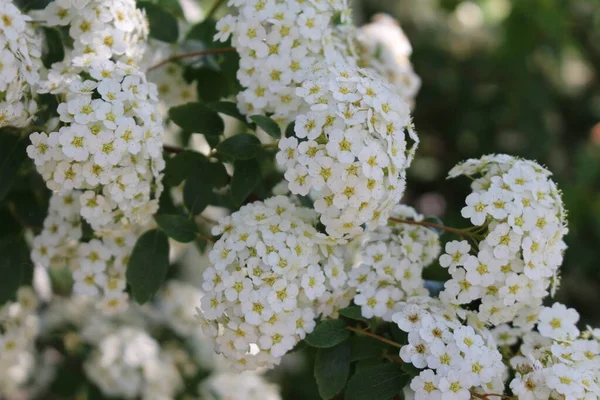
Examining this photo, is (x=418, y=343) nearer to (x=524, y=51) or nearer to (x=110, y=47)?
(x=110, y=47)

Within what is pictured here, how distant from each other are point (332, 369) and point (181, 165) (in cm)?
58

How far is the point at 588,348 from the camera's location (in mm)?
1581

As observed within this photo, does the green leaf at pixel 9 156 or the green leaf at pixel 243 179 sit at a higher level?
the green leaf at pixel 243 179

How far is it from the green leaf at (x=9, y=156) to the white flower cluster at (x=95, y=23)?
23cm

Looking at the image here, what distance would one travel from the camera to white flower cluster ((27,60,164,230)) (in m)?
1.49

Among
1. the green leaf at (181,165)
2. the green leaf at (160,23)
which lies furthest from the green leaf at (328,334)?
the green leaf at (160,23)

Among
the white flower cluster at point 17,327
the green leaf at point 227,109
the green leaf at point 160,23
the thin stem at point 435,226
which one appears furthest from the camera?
the white flower cluster at point 17,327

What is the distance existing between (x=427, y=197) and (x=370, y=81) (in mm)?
2830

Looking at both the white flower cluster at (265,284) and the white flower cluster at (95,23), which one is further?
the white flower cluster at (95,23)

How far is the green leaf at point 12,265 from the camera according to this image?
70.9 inches

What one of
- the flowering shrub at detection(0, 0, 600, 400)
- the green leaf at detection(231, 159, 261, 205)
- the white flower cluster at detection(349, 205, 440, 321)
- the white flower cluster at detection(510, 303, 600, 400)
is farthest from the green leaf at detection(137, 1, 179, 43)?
the white flower cluster at detection(510, 303, 600, 400)

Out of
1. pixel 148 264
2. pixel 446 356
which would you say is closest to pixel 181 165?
pixel 148 264

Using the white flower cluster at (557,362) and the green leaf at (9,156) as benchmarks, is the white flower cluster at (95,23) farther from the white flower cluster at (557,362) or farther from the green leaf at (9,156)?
the white flower cluster at (557,362)

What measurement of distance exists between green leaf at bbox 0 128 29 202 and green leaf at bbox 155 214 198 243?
0.33 m
